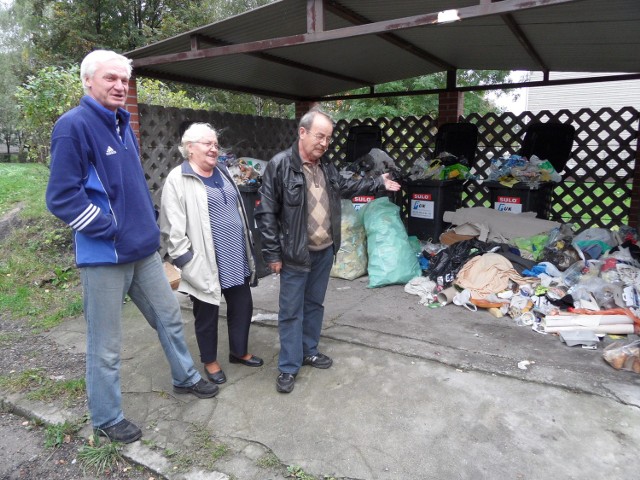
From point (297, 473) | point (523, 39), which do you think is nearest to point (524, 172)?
point (523, 39)

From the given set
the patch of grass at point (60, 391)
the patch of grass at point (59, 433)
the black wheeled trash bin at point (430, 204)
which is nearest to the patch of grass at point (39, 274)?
the patch of grass at point (60, 391)

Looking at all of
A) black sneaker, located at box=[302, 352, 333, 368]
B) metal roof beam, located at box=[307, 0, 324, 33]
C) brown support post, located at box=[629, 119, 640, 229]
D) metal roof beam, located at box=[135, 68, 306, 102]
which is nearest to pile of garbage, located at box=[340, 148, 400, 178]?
metal roof beam, located at box=[135, 68, 306, 102]

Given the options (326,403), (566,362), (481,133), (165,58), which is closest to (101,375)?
(326,403)

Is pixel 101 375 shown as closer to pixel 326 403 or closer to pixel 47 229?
pixel 326 403

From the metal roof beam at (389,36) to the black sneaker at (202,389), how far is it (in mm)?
3146

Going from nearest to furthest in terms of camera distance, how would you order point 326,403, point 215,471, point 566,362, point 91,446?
point 215,471
point 91,446
point 326,403
point 566,362

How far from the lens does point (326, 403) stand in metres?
2.73

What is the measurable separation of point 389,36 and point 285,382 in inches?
135

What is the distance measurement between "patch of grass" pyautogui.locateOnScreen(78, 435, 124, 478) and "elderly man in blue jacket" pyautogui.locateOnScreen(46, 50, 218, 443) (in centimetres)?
6

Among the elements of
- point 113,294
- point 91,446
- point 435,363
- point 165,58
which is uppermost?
point 165,58

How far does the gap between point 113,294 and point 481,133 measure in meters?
5.72

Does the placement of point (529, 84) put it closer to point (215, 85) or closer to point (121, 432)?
point (215, 85)

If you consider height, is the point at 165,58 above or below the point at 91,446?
above

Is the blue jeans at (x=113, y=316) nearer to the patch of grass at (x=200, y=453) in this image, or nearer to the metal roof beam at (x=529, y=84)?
the patch of grass at (x=200, y=453)
